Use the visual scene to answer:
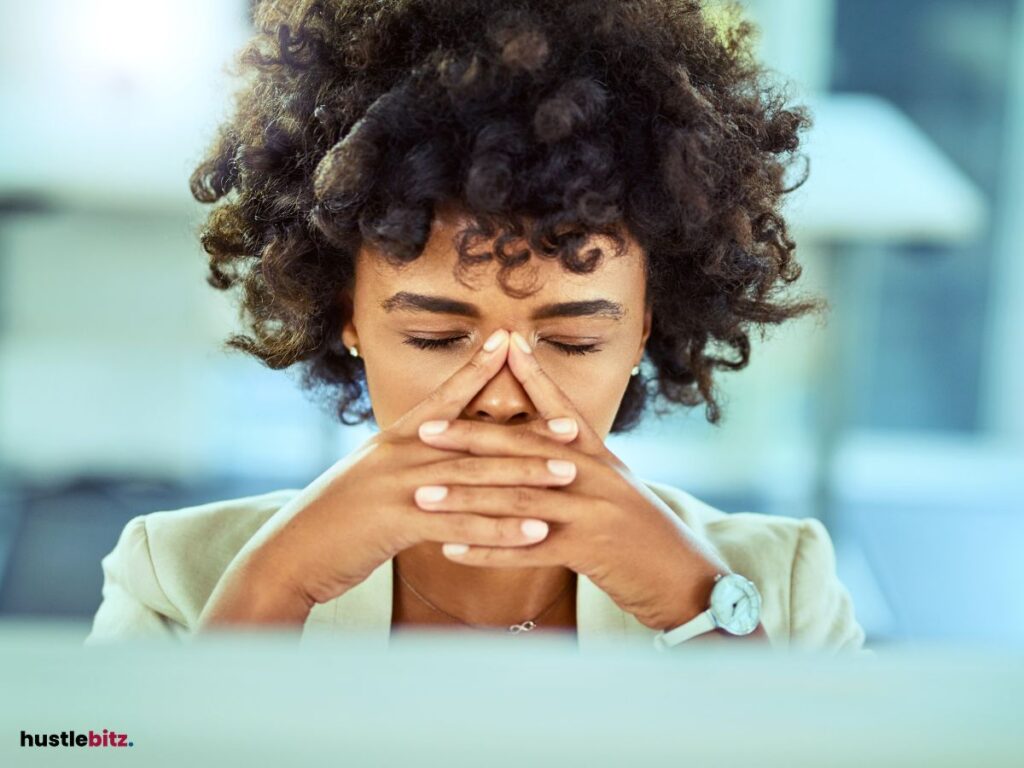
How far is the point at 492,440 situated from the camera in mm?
956

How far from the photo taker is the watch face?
1.02 meters

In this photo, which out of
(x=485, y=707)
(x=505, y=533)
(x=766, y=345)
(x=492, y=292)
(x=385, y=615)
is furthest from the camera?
(x=766, y=345)

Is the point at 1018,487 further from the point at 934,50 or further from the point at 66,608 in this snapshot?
the point at 66,608

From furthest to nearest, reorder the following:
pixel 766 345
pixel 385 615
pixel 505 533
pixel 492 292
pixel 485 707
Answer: pixel 766 345, pixel 385 615, pixel 492 292, pixel 505 533, pixel 485 707

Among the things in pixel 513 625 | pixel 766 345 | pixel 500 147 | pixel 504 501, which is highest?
pixel 766 345

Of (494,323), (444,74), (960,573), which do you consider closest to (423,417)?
(494,323)

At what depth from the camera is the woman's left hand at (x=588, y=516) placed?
0.95 metres

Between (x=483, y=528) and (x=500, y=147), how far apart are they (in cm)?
32

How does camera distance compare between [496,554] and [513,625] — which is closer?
[496,554]

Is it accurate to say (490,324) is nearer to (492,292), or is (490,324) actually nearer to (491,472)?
(492,292)

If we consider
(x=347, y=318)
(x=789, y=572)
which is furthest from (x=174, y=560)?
(x=789, y=572)

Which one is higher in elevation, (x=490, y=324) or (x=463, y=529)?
(x=490, y=324)

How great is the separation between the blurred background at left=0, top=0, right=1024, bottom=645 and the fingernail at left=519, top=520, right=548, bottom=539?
2067mm

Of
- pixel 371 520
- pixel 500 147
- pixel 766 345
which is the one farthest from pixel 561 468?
pixel 766 345
